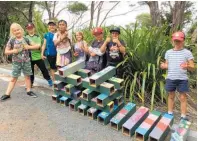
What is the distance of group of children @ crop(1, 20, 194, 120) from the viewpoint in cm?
400

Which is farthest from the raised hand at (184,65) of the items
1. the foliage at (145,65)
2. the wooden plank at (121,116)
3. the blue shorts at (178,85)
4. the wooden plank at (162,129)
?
the wooden plank at (121,116)

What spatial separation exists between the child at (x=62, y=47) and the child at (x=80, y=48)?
0.17 meters

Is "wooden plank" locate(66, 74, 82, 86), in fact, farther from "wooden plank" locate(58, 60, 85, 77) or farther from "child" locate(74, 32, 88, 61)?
"child" locate(74, 32, 88, 61)

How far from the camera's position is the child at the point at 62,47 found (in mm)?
5047

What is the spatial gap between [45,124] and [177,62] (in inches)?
88.0

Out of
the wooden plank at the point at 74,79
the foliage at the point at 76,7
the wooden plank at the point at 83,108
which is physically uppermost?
the foliage at the point at 76,7

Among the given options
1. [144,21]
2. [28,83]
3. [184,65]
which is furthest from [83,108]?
[144,21]

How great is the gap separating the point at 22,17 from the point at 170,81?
8062mm

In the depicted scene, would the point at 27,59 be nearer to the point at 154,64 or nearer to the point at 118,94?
the point at 118,94

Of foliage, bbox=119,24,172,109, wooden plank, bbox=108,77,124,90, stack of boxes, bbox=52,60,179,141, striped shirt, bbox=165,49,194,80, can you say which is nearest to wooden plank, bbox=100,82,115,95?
stack of boxes, bbox=52,60,179,141

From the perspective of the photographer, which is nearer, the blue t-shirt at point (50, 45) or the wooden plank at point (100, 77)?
the wooden plank at point (100, 77)

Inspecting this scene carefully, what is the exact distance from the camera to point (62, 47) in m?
5.21

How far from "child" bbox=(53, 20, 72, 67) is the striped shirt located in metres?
2.07

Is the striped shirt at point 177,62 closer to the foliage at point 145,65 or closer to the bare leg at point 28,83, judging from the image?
the foliage at point 145,65
